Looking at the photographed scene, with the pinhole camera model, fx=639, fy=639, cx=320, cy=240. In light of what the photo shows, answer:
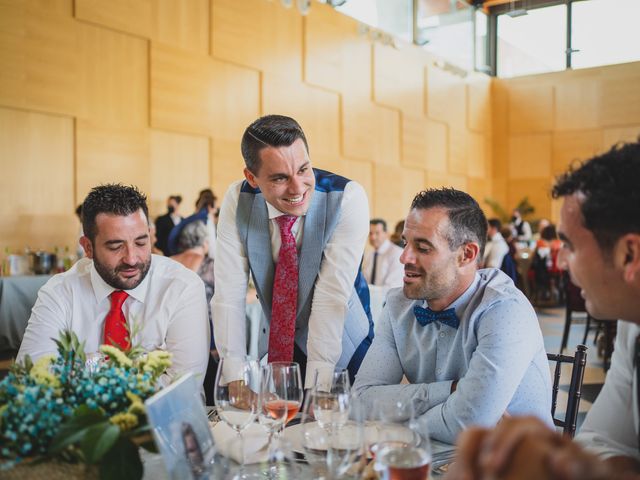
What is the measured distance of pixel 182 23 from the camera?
8.25 meters

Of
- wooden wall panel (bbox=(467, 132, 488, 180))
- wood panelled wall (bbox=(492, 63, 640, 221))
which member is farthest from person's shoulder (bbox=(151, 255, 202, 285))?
wooden wall panel (bbox=(467, 132, 488, 180))

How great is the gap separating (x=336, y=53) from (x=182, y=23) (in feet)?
10.2

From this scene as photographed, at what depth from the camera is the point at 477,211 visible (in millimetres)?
1962

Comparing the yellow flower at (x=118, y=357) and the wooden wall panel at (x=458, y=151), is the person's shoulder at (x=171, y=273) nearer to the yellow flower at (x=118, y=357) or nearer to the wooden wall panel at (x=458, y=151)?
the yellow flower at (x=118, y=357)

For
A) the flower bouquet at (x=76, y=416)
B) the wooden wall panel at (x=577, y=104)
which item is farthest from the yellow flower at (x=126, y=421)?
the wooden wall panel at (x=577, y=104)

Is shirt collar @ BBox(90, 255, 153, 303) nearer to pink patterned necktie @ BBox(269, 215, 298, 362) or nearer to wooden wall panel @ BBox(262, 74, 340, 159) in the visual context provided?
pink patterned necktie @ BBox(269, 215, 298, 362)

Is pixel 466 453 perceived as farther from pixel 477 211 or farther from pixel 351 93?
pixel 351 93

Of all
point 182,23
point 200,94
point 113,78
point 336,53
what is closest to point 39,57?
point 113,78

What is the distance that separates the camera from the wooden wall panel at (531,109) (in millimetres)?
14812

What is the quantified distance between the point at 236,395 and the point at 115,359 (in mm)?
255

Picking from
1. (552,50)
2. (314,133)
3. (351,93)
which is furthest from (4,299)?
(552,50)

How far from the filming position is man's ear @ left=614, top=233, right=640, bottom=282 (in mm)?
1126

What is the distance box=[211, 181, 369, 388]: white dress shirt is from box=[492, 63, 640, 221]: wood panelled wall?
40.4 ft

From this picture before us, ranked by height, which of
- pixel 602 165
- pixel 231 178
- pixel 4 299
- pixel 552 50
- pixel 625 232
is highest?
pixel 552 50
